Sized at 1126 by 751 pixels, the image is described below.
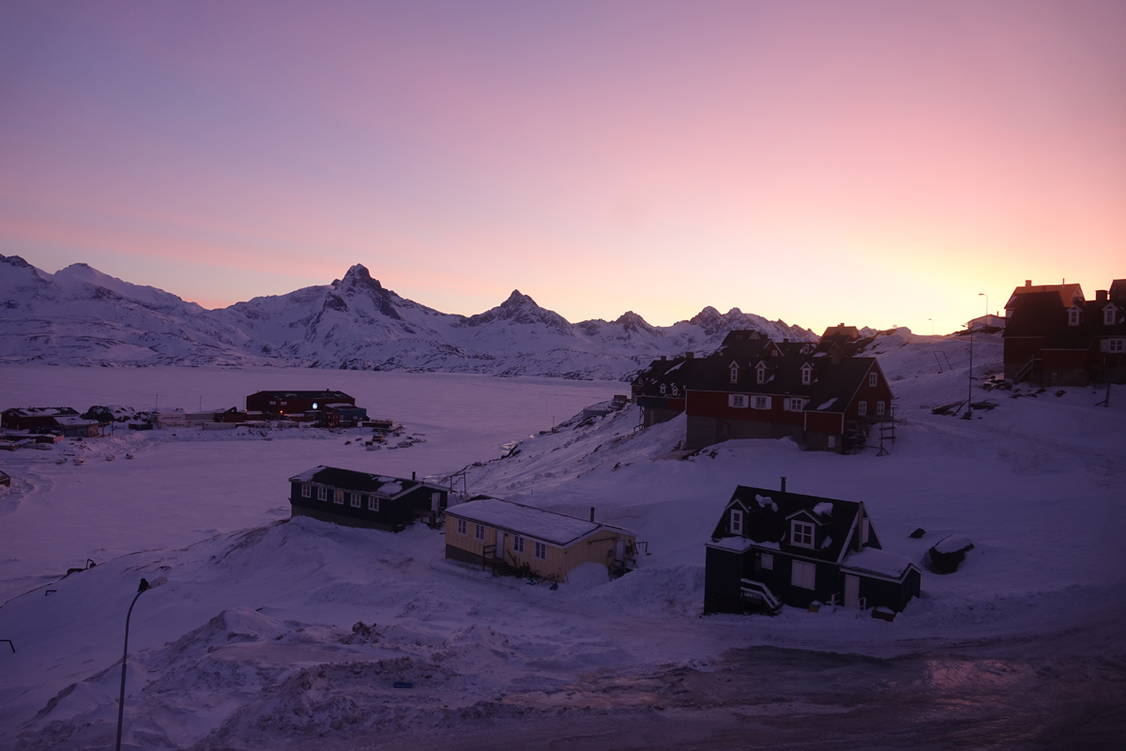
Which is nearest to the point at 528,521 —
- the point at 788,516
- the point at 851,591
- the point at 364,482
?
the point at 788,516

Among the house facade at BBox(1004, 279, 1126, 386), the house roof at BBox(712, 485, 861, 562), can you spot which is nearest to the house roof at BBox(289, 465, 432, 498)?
the house roof at BBox(712, 485, 861, 562)

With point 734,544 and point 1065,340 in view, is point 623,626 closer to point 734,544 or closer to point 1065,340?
point 734,544

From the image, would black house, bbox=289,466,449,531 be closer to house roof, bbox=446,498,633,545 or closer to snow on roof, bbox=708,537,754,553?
house roof, bbox=446,498,633,545

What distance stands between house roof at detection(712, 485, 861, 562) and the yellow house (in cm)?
605

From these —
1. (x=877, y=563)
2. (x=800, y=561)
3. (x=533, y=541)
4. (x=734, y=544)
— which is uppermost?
(x=734, y=544)

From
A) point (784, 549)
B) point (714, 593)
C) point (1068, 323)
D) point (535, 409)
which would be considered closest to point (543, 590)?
point (714, 593)

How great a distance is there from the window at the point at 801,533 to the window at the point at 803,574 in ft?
2.39

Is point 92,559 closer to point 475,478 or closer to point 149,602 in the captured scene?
point 149,602

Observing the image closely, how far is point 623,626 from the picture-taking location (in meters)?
26.2

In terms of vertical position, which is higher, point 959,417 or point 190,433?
point 959,417

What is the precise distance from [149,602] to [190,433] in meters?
75.5

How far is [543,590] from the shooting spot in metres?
30.8

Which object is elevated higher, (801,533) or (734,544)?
(801,533)

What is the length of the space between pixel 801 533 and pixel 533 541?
A: 11658mm
